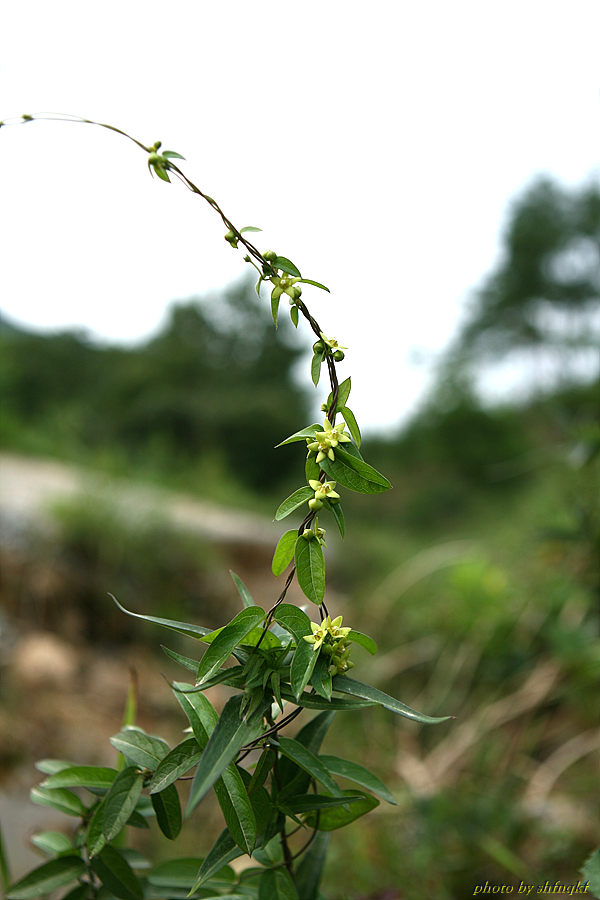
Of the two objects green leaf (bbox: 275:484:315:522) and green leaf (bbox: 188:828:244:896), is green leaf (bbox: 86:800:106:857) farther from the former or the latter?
green leaf (bbox: 275:484:315:522)

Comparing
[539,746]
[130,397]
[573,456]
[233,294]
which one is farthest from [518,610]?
[233,294]

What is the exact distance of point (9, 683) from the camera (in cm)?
115

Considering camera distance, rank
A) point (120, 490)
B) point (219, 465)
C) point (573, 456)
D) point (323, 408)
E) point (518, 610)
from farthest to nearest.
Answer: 1. point (219, 465)
2. point (120, 490)
3. point (518, 610)
4. point (573, 456)
5. point (323, 408)

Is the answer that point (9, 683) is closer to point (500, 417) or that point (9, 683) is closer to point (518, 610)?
point (518, 610)

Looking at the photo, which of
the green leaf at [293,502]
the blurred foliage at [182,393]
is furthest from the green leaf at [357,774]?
the blurred foliage at [182,393]

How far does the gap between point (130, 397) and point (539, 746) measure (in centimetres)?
369

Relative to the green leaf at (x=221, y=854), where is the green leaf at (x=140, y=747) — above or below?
above

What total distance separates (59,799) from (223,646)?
0.57 feet

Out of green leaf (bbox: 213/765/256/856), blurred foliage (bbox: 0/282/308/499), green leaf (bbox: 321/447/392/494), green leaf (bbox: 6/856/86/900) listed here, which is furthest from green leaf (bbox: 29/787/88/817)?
blurred foliage (bbox: 0/282/308/499)

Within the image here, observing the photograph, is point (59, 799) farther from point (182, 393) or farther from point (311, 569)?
point (182, 393)

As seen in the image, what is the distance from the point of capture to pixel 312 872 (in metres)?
0.27

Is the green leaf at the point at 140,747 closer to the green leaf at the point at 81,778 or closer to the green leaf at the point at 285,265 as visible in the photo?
the green leaf at the point at 81,778

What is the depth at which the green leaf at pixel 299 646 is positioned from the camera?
0.19 m

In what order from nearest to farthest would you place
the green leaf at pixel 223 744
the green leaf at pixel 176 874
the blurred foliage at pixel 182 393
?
1. the green leaf at pixel 223 744
2. the green leaf at pixel 176 874
3. the blurred foliage at pixel 182 393
